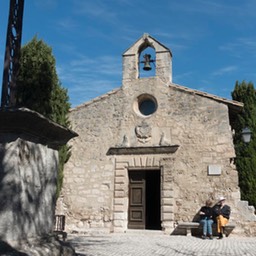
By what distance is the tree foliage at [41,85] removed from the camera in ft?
30.8

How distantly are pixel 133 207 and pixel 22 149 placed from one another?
8130 millimetres

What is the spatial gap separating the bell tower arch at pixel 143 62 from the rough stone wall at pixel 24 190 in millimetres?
8181

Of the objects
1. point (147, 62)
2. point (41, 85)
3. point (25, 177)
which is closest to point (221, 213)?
point (147, 62)

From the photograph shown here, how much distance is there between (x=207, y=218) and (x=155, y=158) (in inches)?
97.6

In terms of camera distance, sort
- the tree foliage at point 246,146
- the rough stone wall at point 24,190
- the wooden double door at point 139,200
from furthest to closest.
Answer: the wooden double door at point 139,200
the tree foliage at point 246,146
the rough stone wall at point 24,190

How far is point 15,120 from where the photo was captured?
3.42m

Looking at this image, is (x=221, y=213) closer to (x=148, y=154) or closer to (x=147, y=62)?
(x=148, y=154)

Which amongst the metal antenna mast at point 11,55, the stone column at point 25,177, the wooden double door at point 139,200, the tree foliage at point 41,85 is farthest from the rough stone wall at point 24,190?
the wooden double door at point 139,200

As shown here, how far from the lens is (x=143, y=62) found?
466 inches

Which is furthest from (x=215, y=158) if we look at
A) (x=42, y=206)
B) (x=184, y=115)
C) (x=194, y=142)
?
(x=42, y=206)

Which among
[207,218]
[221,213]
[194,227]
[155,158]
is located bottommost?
[194,227]

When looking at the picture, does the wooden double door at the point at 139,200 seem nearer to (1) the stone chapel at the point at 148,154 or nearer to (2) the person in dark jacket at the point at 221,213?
(1) the stone chapel at the point at 148,154

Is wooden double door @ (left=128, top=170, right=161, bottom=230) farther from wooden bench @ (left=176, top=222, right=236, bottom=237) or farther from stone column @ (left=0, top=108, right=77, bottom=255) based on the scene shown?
stone column @ (left=0, top=108, right=77, bottom=255)

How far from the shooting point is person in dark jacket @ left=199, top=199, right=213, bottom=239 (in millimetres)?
9422
